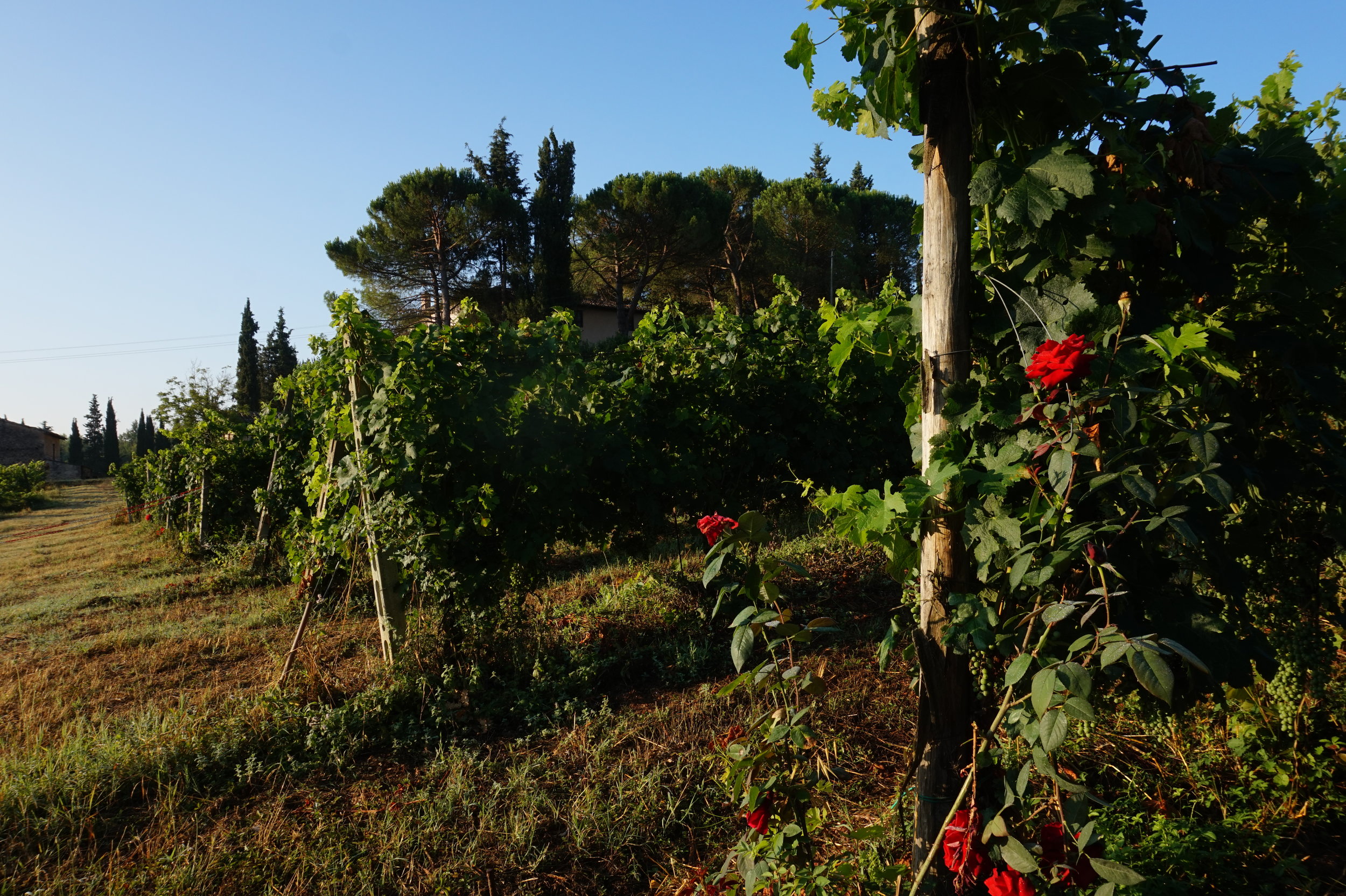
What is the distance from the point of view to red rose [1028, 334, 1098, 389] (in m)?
1.46

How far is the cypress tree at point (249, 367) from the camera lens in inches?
1470

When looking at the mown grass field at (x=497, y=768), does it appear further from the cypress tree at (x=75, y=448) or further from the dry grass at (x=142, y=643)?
the cypress tree at (x=75, y=448)

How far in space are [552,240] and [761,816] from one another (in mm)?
25635

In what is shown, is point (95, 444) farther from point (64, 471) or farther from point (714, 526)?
point (714, 526)

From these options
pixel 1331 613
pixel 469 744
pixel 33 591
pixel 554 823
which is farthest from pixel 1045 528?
pixel 33 591

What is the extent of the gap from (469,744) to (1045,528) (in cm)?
275

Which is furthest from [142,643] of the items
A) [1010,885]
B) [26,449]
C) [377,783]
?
[26,449]

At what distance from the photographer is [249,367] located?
38375 mm

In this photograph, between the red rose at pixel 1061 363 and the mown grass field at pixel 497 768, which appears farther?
the mown grass field at pixel 497 768

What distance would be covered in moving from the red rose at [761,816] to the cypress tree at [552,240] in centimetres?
2431

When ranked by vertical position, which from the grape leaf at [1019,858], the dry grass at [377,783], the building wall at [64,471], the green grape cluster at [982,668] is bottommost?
the dry grass at [377,783]

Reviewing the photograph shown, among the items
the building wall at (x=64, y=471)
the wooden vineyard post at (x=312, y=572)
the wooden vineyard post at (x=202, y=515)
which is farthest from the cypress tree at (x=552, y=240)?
the building wall at (x=64, y=471)

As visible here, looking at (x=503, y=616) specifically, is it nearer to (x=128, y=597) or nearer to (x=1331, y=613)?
(x=1331, y=613)

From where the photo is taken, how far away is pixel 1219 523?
187cm
